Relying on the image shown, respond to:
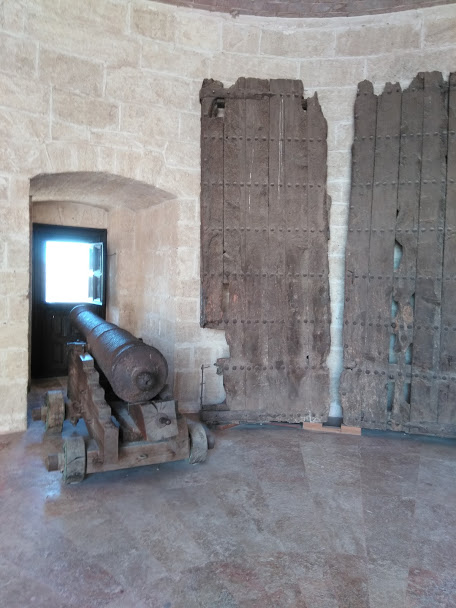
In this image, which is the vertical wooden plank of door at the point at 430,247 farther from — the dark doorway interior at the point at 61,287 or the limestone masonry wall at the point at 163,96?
the dark doorway interior at the point at 61,287

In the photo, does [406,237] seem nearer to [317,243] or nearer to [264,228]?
[317,243]

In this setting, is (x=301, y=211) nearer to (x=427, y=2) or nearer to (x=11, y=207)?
→ (x=427, y=2)

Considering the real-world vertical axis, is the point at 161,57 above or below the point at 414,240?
above

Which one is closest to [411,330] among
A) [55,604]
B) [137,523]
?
[137,523]

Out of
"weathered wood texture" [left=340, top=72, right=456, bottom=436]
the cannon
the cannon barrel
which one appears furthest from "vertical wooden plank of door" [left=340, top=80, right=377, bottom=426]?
the cannon barrel

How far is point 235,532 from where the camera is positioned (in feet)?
7.23

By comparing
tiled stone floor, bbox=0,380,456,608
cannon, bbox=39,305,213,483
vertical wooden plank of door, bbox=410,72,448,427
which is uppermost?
vertical wooden plank of door, bbox=410,72,448,427

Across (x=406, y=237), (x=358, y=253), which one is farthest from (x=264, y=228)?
(x=406, y=237)

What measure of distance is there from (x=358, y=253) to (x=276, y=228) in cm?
74

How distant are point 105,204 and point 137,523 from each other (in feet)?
12.2

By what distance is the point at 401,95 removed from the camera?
369cm

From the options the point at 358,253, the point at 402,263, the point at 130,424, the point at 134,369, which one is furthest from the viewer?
the point at 358,253

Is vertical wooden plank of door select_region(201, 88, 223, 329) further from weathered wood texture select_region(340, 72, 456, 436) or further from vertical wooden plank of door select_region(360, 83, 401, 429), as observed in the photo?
vertical wooden plank of door select_region(360, 83, 401, 429)

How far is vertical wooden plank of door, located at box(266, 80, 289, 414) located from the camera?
151 inches
